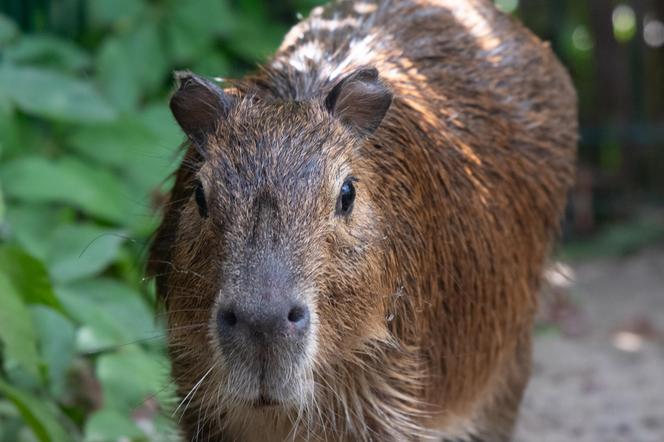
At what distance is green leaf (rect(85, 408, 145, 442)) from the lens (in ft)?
13.8

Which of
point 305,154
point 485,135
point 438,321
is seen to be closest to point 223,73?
point 485,135

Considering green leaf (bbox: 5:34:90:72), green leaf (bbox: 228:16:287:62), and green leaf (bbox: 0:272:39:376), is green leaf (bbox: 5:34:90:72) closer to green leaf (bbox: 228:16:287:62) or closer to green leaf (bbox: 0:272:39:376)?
green leaf (bbox: 228:16:287:62)

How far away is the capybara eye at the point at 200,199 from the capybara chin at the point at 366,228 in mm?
15

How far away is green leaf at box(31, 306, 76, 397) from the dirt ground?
83.7 inches

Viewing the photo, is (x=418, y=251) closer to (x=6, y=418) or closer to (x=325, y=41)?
(x=325, y=41)

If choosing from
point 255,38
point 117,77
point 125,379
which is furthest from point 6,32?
point 125,379

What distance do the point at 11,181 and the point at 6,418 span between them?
112 cm

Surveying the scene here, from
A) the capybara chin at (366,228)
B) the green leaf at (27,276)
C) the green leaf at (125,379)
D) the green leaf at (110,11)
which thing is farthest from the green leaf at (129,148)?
the capybara chin at (366,228)

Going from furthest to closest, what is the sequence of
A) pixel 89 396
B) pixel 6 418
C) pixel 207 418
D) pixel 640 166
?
1. pixel 640 166
2. pixel 89 396
3. pixel 6 418
4. pixel 207 418

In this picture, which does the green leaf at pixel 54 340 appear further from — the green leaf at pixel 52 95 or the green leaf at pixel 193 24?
the green leaf at pixel 193 24

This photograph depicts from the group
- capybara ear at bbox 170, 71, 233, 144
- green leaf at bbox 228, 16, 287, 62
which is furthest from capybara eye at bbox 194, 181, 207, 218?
green leaf at bbox 228, 16, 287, 62

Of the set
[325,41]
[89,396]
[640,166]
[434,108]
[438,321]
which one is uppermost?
[325,41]

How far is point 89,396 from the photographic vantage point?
5.07 metres

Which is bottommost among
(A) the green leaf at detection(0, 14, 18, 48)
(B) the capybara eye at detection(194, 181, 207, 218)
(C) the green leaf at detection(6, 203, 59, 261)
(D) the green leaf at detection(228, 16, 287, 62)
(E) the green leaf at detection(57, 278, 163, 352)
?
(E) the green leaf at detection(57, 278, 163, 352)
